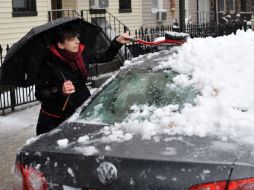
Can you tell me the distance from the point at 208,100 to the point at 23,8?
10422 mm

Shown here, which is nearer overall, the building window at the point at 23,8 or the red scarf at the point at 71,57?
the red scarf at the point at 71,57

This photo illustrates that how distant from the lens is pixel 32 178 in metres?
2.98

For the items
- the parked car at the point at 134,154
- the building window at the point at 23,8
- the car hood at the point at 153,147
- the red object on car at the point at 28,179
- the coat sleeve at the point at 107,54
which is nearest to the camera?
the parked car at the point at 134,154

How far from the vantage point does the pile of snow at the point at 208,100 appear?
3.05m

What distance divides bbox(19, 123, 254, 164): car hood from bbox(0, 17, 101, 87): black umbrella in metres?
1.34

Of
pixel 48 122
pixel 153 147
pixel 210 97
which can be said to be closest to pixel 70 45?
pixel 48 122

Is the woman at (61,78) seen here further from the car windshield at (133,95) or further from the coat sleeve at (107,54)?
the car windshield at (133,95)

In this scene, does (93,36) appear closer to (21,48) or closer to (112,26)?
(21,48)

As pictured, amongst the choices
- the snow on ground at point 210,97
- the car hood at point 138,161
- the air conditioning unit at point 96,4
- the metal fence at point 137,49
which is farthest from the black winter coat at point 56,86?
the air conditioning unit at point 96,4

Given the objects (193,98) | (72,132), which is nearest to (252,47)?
(193,98)

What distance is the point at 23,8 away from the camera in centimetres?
1299

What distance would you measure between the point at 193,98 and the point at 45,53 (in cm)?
165

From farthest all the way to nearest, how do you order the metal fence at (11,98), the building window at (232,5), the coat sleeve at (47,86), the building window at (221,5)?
the building window at (232,5) < the building window at (221,5) < the metal fence at (11,98) < the coat sleeve at (47,86)

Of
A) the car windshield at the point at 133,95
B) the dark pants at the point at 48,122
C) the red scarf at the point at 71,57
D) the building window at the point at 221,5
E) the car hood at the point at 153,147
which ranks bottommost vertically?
the dark pants at the point at 48,122
